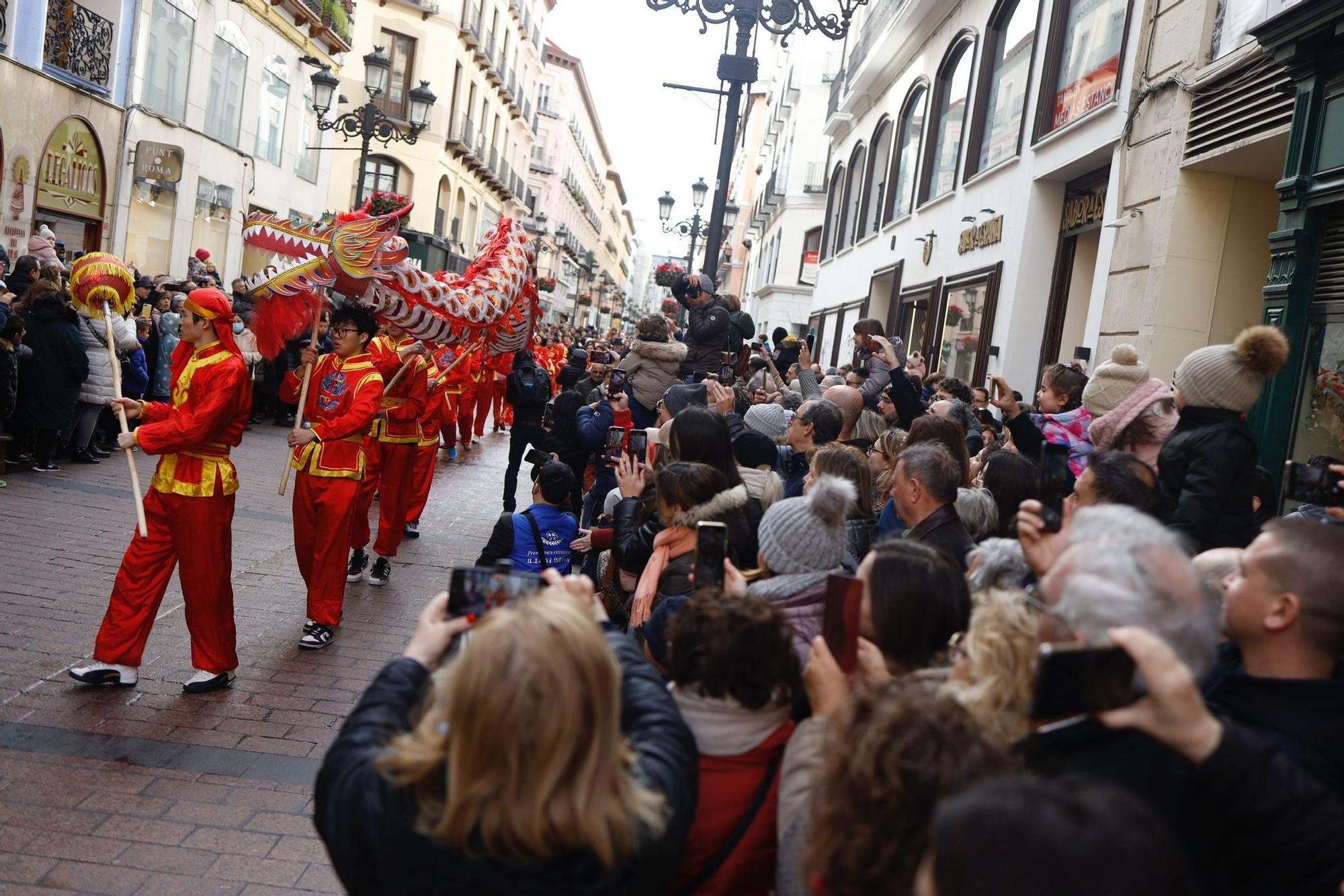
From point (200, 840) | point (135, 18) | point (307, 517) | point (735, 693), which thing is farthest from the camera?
point (135, 18)

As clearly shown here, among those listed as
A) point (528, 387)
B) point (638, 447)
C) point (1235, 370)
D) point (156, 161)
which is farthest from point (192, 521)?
point (156, 161)

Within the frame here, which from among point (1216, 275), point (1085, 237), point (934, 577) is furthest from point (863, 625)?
point (1085, 237)

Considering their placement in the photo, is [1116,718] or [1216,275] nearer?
[1116,718]

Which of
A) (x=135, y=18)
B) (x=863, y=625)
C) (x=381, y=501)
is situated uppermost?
(x=135, y=18)

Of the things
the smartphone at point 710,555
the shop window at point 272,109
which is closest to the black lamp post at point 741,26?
the smartphone at point 710,555

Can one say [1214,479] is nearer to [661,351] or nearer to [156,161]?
[661,351]

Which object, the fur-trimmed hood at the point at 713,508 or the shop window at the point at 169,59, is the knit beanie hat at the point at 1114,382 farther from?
the shop window at the point at 169,59

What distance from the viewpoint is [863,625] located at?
2.76 metres

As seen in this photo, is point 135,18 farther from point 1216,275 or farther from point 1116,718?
point 1116,718

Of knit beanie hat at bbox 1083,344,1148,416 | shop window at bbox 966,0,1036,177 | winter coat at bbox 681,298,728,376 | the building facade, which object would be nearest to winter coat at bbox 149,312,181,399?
winter coat at bbox 681,298,728,376

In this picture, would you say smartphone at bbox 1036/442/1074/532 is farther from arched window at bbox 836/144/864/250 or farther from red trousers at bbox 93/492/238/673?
arched window at bbox 836/144/864/250

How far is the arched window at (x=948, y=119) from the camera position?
16141 mm

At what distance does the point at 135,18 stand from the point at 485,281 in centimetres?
1193

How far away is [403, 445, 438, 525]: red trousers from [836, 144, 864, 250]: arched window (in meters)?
16.4
